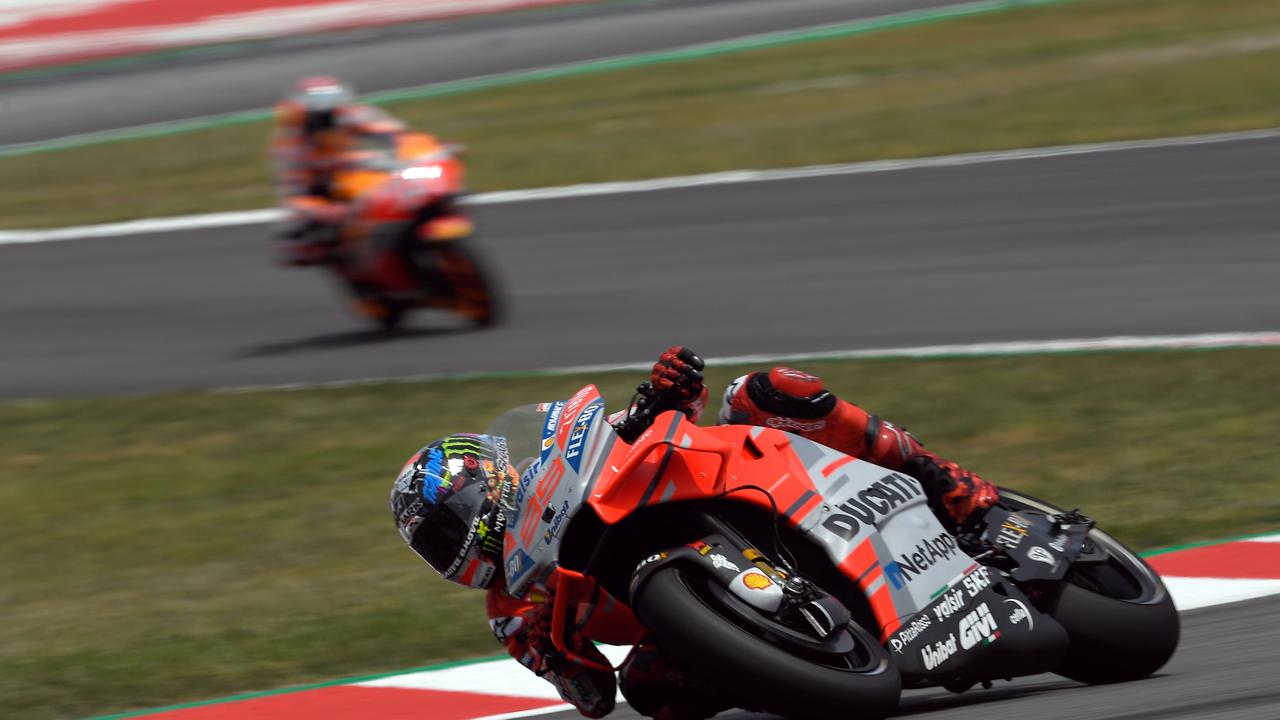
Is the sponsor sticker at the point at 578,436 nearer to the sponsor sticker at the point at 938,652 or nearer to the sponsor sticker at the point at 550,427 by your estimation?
the sponsor sticker at the point at 550,427

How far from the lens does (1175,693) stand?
421 cm

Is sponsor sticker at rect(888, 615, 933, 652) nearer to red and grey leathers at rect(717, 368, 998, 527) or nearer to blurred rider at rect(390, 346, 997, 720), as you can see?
blurred rider at rect(390, 346, 997, 720)

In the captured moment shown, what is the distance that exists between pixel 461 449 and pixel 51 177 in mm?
16381

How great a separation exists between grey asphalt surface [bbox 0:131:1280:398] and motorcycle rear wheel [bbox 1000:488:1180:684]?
592 centimetres

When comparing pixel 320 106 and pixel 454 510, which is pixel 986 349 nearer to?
pixel 320 106

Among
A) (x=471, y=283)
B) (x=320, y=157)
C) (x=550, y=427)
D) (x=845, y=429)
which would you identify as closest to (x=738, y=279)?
(x=471, y=283)

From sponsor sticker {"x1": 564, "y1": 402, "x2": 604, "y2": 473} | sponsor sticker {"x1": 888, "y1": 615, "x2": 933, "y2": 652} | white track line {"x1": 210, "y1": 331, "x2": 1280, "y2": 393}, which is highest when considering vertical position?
sponsor sticker {"x1": 564, "y1": 402, "x2": 604, "y2": 473}

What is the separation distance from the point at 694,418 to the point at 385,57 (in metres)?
19.3

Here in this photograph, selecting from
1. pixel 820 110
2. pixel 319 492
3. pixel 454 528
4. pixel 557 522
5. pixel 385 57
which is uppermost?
pixel 557 522

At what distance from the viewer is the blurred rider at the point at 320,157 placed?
40.7 ft

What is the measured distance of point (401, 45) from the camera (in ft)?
76.6

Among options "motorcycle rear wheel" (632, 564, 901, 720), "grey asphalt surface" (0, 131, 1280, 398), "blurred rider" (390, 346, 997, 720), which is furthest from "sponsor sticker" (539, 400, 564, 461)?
"grey asphalt surface" (0, 131, 1280, 398)

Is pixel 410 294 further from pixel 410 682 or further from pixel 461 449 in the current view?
pixel 461 449

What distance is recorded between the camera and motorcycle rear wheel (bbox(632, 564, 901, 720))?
3.65 m
